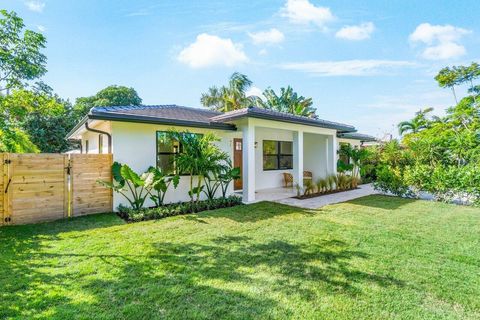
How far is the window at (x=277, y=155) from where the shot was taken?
541 inches

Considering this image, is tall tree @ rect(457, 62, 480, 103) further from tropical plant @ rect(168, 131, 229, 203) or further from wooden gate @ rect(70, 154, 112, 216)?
wooden gate @ rect(70, 154, 112, 216)

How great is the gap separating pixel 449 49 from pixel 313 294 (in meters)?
20.2

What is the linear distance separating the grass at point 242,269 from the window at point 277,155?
706cm

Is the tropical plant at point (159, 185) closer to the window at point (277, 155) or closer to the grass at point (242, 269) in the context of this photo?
the grass at point (242, 269)

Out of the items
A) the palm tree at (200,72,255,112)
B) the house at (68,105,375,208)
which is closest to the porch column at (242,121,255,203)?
the house at (68,105,375,208)

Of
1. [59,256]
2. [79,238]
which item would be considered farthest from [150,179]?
[59,256]

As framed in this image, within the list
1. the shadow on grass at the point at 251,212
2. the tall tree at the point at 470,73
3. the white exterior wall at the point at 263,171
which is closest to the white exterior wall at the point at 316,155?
the white exterior wall at the point at 263,171

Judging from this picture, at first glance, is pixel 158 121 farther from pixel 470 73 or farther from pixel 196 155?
pixel 470 73

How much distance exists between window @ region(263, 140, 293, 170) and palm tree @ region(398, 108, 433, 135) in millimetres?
18783

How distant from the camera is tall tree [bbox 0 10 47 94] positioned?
5.76 metres

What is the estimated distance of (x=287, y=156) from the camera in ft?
48.7

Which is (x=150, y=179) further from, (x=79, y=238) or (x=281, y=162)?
(x=281, y=162)

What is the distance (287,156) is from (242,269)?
37.4 feet

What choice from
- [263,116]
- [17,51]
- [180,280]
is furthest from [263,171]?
[17,51]
